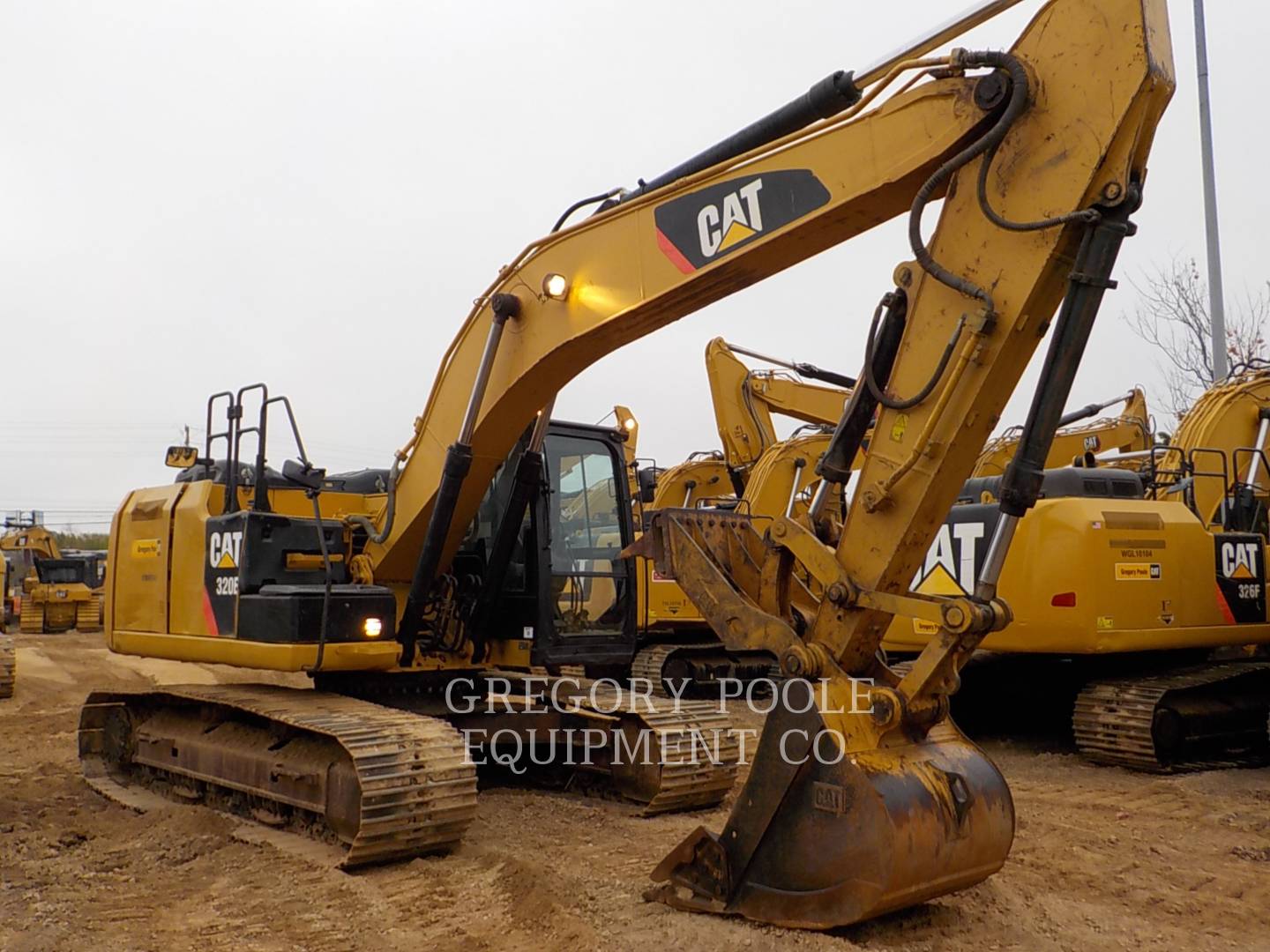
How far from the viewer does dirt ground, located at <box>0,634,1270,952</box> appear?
4.39 m

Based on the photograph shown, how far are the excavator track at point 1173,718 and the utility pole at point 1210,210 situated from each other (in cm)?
726

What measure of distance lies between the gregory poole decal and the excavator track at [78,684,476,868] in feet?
8.44

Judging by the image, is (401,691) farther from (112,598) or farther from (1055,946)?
(1055,946)

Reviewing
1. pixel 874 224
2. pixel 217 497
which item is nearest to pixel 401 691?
pixel 217 497

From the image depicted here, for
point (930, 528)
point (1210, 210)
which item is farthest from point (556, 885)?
point (1210, 210)

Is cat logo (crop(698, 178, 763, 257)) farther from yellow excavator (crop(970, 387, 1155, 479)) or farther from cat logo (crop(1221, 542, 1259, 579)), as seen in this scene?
yellow excavator (crop(970, 387, 1155, 479))

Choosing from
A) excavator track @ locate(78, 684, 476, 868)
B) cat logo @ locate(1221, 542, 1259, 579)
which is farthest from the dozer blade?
cat logo @ locate(1221, 542, 1259, 579)

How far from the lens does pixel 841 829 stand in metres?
4.12

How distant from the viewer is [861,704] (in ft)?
14.2

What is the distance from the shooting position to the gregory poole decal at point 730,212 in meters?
4.71

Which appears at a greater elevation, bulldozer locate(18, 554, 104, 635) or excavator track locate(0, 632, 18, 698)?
bulldozer locate(18, 554, 104, 635)

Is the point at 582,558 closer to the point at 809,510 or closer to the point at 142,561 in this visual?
the point at 809,510

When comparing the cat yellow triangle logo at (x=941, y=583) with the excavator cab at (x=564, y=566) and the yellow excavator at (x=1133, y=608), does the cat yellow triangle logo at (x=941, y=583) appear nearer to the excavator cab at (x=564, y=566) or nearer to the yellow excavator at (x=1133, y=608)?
the yellow excavator at (x=1133, y=608)

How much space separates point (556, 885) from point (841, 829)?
1.47 m
